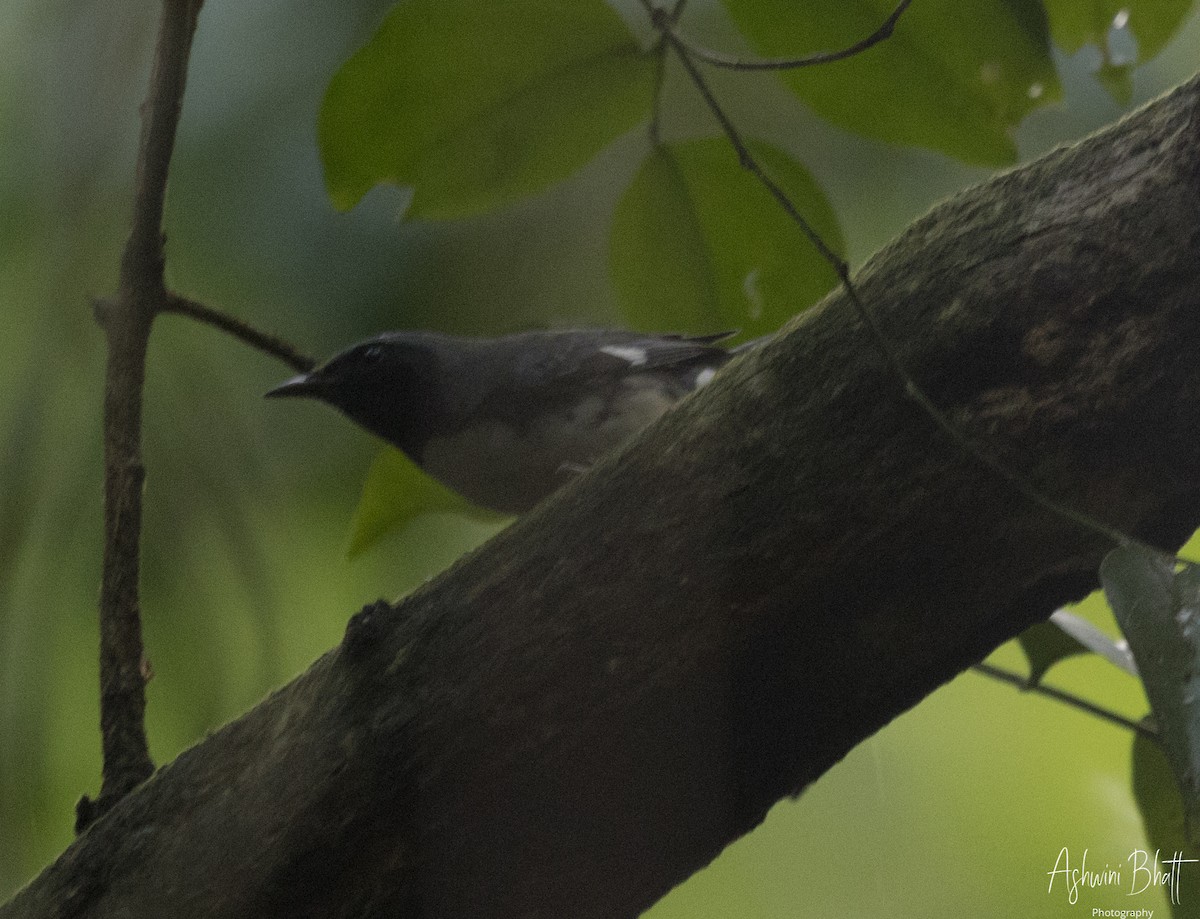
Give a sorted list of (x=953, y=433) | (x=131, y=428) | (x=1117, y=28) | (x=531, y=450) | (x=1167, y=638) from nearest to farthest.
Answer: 1. (x=1167, y=638)
2. (x=953, y=433)
3. (x=1117, y=28)
4. (x=131, y=428)
5. (x=531, y=450)

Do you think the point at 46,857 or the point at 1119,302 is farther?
the point at 46,857

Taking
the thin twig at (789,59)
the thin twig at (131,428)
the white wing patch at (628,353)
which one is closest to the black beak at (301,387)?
the thin twig at (131,428)

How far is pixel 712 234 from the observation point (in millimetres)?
723

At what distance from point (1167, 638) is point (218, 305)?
2.28ft

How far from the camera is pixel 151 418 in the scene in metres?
0.82

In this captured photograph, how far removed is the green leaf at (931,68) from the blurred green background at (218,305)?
0.03 m

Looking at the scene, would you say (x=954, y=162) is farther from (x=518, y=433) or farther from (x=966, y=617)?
(x=518, y=433)

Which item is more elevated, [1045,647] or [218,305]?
[218,305]

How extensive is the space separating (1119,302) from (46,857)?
762 millimetres

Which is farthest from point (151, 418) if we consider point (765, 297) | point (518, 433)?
point (765, 297)

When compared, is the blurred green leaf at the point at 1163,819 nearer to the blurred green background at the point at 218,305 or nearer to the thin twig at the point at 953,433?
the thin twig at the point at 953,433

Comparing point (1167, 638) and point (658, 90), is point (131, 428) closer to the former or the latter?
point (658, 90)

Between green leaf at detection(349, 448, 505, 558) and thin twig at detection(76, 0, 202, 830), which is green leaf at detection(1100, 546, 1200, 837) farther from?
thin twig at detection(76, 0, 202, 830)

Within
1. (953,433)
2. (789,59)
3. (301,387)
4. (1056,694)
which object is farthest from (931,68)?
(301,387)
